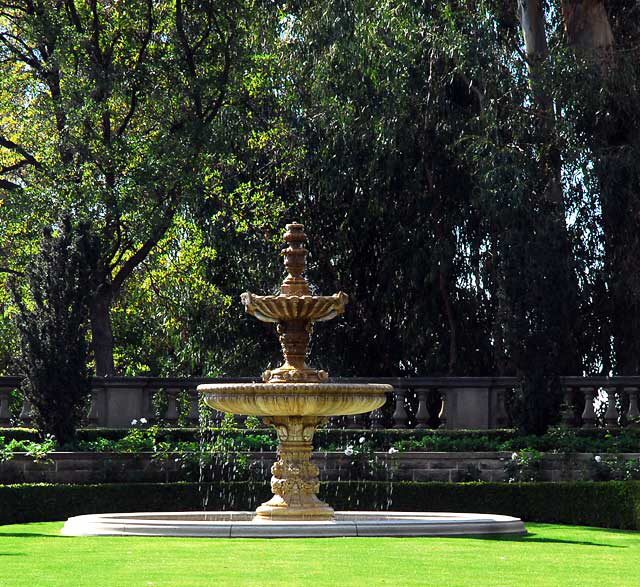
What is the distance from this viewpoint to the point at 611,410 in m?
20.6

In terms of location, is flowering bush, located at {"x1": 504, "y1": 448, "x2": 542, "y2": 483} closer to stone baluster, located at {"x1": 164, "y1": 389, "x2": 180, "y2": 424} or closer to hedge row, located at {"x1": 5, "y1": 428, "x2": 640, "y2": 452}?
hedge row, located at {"x1": 5, "y1": 428, "x2": 640, "y2": 452}

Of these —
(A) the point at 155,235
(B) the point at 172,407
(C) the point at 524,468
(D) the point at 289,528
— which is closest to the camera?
(D) the point at 289,528

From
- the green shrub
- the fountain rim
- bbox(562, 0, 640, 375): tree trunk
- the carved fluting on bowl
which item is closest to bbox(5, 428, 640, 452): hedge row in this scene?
the green shrub

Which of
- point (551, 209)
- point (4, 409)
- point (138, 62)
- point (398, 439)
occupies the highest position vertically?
point (138, 62)

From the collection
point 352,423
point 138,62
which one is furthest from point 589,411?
point 138,62

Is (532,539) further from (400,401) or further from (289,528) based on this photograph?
(400,401)

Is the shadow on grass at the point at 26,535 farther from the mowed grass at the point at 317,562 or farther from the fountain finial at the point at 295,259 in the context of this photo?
the fountain finial at the point at 295,259

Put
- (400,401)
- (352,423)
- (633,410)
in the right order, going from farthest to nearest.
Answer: (352,423), (400,401), (633,410)

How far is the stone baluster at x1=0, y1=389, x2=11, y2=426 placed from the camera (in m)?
21.5

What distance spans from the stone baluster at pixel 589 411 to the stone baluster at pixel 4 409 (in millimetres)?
9341

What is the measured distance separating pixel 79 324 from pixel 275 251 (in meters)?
6.00

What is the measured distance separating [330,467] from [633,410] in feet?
16.8

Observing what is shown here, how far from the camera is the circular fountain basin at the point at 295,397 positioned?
1476 centimetres

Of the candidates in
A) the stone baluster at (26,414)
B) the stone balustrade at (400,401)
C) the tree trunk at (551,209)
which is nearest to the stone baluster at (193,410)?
the stone balustrade at (400,401)
